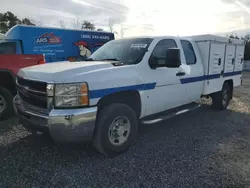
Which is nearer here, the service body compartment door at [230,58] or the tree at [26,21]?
the service body compartment door at [230,58]

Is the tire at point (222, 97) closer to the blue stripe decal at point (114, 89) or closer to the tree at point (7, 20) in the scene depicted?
the blue stripe decal at point (114, 89)

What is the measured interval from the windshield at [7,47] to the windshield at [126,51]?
13.1 feet

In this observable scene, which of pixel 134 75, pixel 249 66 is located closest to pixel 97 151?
pixel 134 75

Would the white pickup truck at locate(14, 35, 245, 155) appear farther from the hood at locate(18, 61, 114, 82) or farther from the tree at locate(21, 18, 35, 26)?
the tree at locate(21, 18, 35, 26)

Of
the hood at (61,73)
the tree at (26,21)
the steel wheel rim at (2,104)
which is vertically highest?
the tree at (26,21)

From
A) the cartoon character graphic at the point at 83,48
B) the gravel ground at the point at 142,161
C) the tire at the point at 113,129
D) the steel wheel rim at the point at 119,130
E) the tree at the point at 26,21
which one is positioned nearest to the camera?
the gravel ground at the point at 142,161

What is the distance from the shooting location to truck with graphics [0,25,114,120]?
5285 mm

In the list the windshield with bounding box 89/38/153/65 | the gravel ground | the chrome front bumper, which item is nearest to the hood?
the chrome front bumper

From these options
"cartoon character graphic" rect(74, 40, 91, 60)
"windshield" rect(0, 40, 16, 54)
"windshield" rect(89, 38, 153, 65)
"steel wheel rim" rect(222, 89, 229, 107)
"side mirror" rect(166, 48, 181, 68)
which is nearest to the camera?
"side mirror" rect(166, 48, 181, 68)

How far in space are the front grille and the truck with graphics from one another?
180 centimetres

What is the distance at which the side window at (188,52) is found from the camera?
5109mm

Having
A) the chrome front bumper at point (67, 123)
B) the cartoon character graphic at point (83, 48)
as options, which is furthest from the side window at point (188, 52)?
the cartoon character graphic at point (83, 48)

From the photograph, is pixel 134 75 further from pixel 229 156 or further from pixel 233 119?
pixel 233 119

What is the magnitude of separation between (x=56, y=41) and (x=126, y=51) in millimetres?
8122
